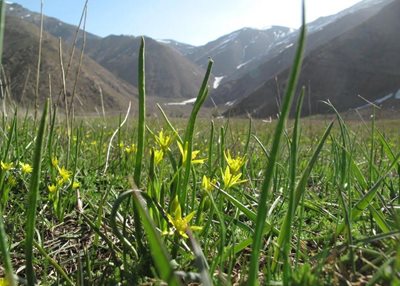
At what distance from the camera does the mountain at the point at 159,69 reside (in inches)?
4459

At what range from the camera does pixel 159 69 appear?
118250 millimetres

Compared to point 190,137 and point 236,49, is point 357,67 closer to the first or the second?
point 190,137

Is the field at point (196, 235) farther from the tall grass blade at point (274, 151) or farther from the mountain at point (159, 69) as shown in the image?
the mountain at point (159, 69)

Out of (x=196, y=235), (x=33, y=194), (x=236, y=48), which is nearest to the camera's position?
(x=33, y=194)

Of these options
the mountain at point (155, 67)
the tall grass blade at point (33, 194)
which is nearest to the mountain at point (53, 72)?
the mountain at point (155, 67)

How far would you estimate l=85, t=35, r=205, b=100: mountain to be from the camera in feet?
372

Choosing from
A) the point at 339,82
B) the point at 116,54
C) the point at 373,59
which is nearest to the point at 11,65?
the point at 339,82

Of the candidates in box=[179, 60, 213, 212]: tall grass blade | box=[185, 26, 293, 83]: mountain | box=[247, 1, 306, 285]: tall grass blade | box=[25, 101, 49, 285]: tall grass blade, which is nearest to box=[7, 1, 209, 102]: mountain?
box=[185, 26, 293, 83]: mountain

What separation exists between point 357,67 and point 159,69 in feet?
229

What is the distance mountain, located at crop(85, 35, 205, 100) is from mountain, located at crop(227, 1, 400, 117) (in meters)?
52.5

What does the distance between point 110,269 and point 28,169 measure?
2.74 ft

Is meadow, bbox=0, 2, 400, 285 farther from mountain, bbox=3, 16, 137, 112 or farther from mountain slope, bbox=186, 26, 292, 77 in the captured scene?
mountain slope, bbox=186, 26, 292, 77

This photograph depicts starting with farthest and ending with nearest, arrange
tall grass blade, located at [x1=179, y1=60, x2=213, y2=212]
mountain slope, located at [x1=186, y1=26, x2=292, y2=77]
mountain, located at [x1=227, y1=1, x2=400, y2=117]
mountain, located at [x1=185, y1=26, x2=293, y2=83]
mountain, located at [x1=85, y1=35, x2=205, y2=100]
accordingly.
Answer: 1. mountain slope, located at [x1=186, y1=26, x2=292, y2=77]
2. mountain, located at [x1=185, y1=26, x2=293, y2=83]
3. mountain, located at [x1=85, y1=35, x2=205, y2=100]
4. mountain, located at [x1=227, y1=1, x2=400, y2=117]
5. tall grass blade, located at [x1=179, y1=60, x2=213, y2=212]

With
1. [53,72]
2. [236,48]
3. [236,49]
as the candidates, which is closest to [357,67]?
[53,72]
